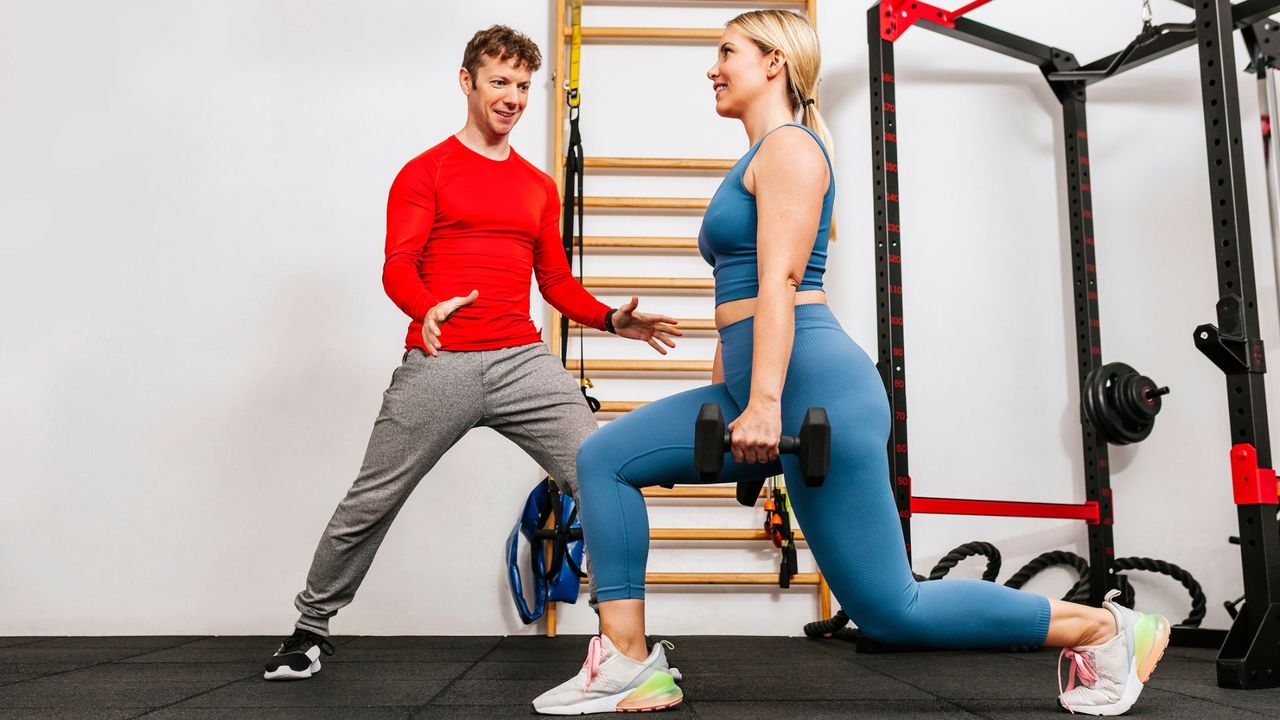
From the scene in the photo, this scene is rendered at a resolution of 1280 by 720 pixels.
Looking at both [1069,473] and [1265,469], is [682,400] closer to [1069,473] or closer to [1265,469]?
[1265,469]

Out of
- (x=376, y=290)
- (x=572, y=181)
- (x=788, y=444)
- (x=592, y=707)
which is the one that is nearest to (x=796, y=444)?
(x=788, y=444)

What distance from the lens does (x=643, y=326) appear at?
2.31m

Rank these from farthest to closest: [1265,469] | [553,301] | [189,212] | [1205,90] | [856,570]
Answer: [189,212] < [553,301] < [1205,90] < [1265,469] < [856,570]

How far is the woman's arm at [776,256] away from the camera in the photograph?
1.51 m

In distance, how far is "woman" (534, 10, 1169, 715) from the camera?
1562 mm

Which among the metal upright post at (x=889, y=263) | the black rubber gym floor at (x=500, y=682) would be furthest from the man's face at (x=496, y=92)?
the black rubber gym floor at (x=500, y=682)

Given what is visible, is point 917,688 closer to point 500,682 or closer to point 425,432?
point 500,682

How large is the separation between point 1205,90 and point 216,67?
126 inches

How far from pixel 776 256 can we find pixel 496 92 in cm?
115

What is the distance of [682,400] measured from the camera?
1.74 m

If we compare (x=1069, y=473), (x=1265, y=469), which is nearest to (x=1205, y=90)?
(x=1265, y=469)

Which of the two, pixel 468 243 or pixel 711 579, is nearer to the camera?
pixel 468 243

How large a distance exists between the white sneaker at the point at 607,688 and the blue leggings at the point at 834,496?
0.35 feet

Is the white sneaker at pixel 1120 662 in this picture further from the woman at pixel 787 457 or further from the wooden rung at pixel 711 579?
the wooden rung at pixel 711 579
